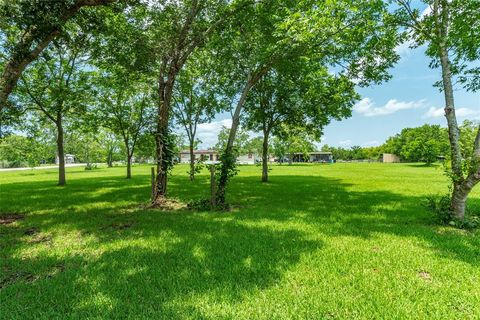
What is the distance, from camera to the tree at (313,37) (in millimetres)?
7821

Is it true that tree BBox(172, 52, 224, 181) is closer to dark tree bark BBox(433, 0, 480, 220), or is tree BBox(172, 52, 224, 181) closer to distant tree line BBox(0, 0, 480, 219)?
distant tree line BBox(0, 0, 480, 219)

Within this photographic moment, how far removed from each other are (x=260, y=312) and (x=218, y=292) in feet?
2.28

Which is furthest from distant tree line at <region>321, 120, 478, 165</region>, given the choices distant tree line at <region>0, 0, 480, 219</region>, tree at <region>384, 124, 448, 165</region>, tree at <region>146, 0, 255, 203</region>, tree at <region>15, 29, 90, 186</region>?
tree at <region>15, 29, 90, 186</region>

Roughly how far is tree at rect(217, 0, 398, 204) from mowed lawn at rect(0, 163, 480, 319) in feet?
13.0

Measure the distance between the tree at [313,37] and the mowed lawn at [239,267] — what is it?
3.95 meters

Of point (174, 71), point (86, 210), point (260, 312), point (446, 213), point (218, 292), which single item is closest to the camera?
point (260, 312)

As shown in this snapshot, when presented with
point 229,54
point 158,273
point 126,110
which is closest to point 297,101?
point 229,54

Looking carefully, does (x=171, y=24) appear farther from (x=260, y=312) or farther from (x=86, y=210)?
(x=260, y=312)

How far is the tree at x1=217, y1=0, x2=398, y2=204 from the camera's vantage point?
25.7 ft

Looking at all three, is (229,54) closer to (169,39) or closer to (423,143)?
(169,39)

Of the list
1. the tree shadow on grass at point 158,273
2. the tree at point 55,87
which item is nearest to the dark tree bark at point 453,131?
the tree shadow on grass at point 158,273

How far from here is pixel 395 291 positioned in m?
3.63

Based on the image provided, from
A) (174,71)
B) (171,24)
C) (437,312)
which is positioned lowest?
(437,312)

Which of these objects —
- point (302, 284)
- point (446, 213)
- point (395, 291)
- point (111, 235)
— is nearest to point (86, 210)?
point (111, 235)
